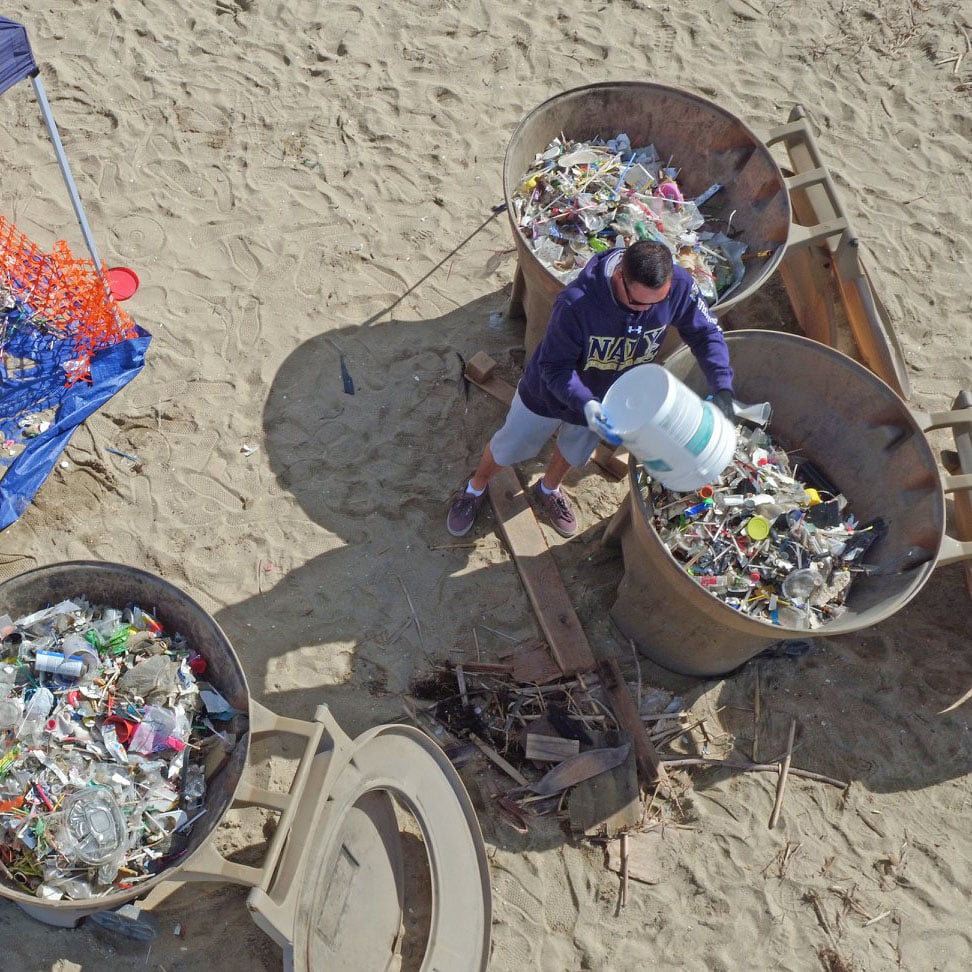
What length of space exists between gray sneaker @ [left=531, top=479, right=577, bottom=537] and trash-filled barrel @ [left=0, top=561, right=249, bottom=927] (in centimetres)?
224

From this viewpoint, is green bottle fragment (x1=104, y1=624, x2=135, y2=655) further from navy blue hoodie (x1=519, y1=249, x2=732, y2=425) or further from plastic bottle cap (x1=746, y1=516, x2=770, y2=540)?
plastic bottle cap (x1=746, y1=516, x2=770, y2=540)

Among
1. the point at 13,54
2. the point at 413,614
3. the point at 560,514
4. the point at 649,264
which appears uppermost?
the point at 13,54

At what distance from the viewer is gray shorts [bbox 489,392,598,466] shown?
4.33 m

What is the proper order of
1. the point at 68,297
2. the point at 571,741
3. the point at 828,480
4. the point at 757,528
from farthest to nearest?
the point at 68,297
the point at 828,480
the point at 571,741
the point at 757,528

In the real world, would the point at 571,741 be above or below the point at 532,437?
below

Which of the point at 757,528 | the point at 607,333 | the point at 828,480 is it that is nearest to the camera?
the point at 607,333

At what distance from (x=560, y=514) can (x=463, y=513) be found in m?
0.61

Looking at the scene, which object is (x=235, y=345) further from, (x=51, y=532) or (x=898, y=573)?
(x=898, y=573)

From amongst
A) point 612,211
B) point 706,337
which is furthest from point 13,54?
point 706,337

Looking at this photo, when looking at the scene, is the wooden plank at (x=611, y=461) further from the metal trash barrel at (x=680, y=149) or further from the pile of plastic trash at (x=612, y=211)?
the pile of plastic trash at (x=612, y=211)

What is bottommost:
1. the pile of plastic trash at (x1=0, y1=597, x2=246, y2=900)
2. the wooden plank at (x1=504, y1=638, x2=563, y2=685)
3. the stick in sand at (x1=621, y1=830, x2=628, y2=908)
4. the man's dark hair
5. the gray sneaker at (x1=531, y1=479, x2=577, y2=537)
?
the stick in sand at (x1=621, y1=830, x2=628, y2=908)

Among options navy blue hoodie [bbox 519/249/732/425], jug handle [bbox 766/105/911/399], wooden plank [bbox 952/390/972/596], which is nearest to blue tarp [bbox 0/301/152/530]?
navy blue hoodie [bbox 519/249/732/425]

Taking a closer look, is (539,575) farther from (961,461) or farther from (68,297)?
(68,297)

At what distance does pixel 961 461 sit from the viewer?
15.4 ft
